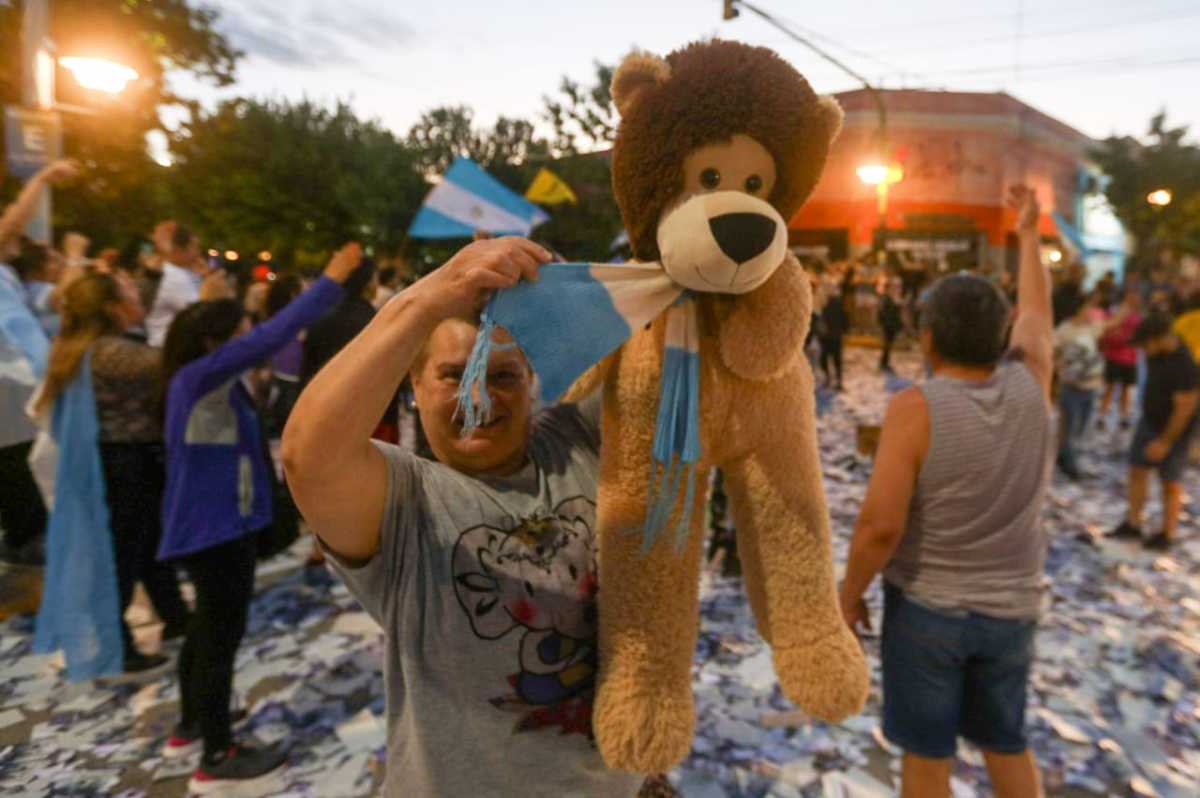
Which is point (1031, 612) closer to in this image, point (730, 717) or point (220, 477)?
point (730, 717)

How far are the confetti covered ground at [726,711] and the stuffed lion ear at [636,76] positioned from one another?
3061 millimetres

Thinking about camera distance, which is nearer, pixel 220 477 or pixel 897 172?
pixel 220 477

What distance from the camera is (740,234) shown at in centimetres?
126

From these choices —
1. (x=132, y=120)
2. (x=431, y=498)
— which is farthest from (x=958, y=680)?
(x=132, y=120)

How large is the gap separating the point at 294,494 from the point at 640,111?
94cm

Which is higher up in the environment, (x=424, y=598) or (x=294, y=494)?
(x=294, y=494)

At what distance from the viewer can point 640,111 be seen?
→ 1.42 m

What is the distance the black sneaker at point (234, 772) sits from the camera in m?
3.49

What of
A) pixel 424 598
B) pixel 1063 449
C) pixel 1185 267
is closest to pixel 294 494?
pixel 424 598

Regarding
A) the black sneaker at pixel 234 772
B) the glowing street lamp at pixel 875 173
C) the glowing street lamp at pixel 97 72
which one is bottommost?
the black sneaker at pixel 234 772

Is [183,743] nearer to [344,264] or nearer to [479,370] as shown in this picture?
[344,264]

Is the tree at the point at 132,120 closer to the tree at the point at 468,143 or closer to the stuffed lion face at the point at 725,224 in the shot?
the tree at the point at 468,143

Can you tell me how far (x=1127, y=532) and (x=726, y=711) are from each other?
15.5 feet

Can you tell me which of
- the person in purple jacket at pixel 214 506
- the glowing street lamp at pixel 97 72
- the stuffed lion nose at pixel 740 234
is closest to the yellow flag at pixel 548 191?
the glowing street lamp at pixel 97 72
